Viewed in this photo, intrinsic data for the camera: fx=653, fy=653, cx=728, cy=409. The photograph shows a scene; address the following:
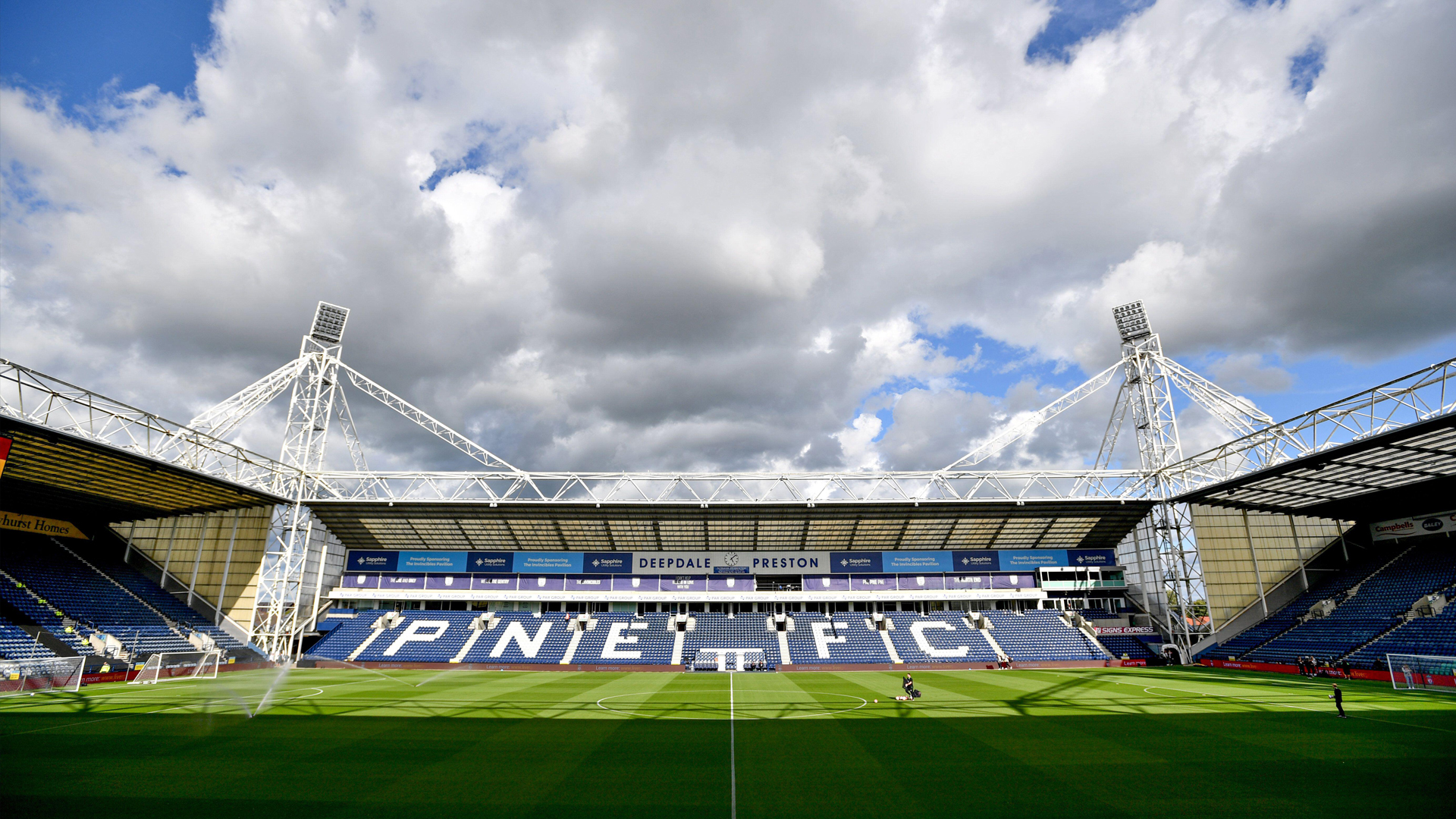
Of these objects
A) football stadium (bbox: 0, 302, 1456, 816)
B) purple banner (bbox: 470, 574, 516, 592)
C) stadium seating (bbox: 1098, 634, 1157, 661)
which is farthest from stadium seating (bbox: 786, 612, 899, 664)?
purple banner (bbox: 470, 574, 516, 592)

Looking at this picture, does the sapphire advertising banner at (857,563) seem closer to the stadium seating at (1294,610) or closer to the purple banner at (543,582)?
the purple banner at (543,582)

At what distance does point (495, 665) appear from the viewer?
160 feet

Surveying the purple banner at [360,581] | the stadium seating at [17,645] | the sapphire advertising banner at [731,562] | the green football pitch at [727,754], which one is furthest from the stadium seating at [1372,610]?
the stadium seating at [17,645]

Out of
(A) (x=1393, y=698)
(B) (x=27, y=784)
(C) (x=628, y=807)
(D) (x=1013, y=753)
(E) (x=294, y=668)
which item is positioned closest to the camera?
(C) (x=628, y=807)

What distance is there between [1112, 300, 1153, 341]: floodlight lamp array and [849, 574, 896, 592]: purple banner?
2823 cm

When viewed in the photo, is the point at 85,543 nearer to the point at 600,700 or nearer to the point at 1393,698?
the point at 600,700

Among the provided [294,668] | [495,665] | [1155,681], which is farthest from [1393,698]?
[294,668]

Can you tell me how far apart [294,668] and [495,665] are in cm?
1394

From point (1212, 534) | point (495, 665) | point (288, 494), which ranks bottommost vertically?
point (495, 665)

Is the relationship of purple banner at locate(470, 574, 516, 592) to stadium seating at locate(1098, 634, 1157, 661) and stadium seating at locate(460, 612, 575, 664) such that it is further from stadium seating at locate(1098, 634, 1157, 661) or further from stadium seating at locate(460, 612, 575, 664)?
stadium seating at locate(1098, 634, 1157, 661)

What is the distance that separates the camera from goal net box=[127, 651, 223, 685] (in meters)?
35.5

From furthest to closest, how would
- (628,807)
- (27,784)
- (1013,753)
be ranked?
(1013,753) < (27,784) < (628,807)

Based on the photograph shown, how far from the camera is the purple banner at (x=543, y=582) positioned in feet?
191

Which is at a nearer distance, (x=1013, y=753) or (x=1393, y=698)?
(x=1013, y=753)
